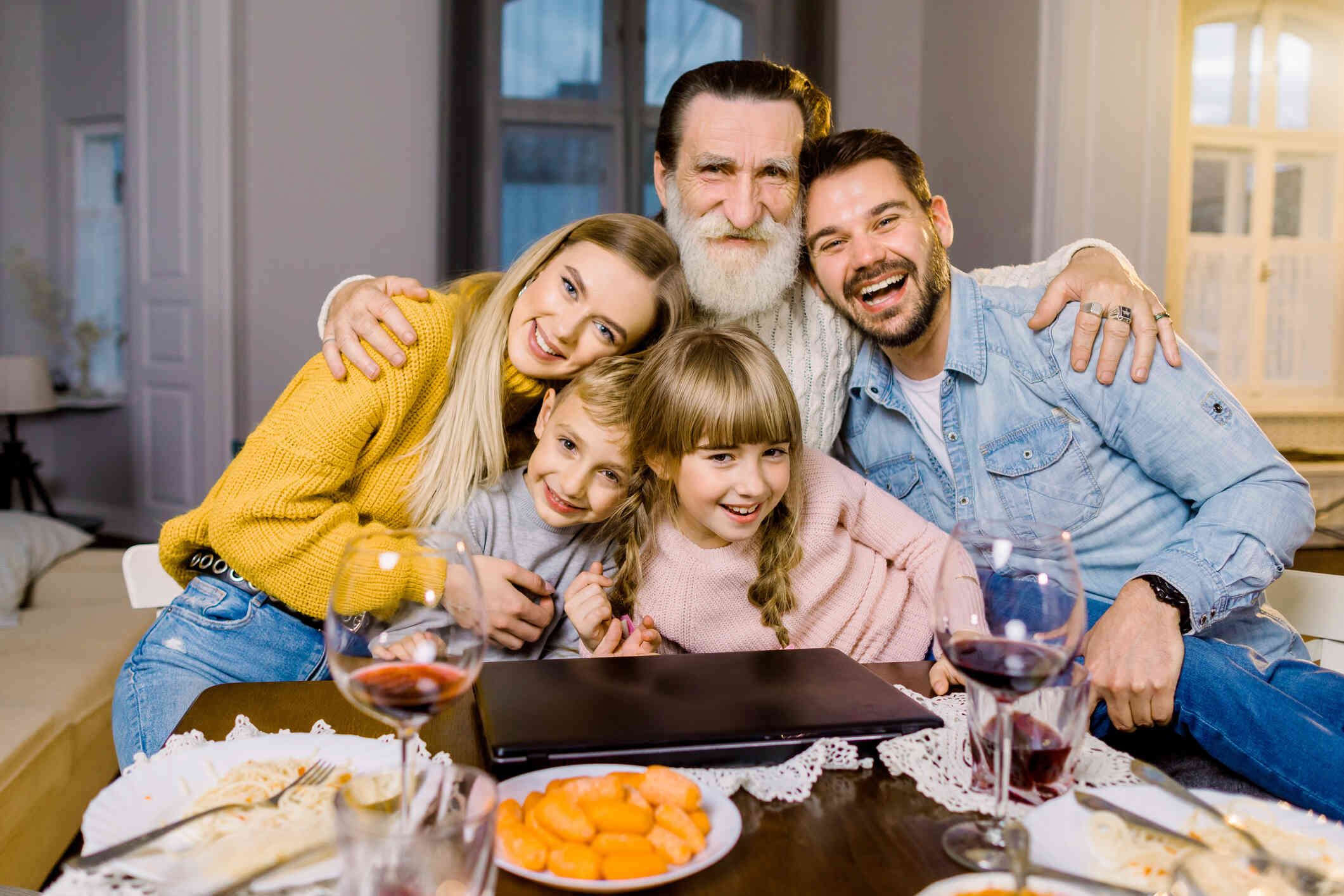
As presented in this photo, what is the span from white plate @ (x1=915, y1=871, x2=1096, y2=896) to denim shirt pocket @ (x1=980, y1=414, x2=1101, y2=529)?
4.02 feet

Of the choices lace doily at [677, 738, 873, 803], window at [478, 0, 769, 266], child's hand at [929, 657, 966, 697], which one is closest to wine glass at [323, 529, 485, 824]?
lace doily at [677, 738, 873, 803]

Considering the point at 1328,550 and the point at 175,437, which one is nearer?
the point at 1328,550

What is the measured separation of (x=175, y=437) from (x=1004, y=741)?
6.18 meters

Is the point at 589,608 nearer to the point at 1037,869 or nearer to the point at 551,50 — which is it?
the point at 1037,869

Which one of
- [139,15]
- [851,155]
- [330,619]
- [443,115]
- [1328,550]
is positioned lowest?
[1328,550]

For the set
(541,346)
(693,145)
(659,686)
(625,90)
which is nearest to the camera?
(659,686)

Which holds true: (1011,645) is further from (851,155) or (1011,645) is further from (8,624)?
(8,624)

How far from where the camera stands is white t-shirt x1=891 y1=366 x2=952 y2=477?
6.44 feet

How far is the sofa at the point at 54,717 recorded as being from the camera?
6.27 ft

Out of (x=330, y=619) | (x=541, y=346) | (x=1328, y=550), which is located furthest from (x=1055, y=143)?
(x=330, y=619)

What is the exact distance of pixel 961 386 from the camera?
1937mm

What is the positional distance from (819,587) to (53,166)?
7679mm

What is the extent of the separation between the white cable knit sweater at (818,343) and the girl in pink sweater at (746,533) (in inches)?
8.5

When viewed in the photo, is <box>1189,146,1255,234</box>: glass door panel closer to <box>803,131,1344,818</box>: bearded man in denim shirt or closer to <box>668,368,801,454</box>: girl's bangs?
<box>803,131,1344,818</box>: bearded man in denim shirt
